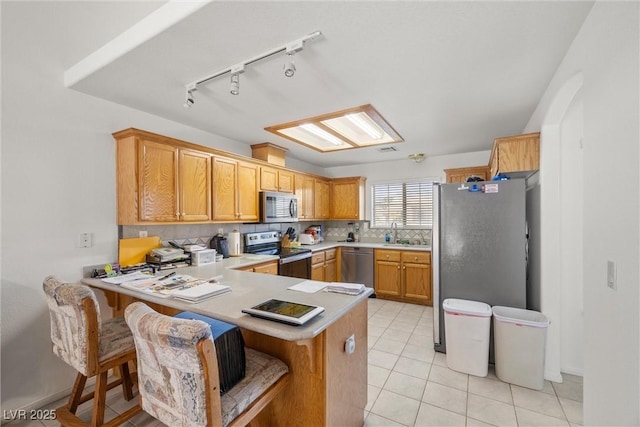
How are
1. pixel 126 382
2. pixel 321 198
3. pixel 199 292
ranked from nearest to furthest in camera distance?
pixel 199 292 < pixel 126 382 < pixel 321 198

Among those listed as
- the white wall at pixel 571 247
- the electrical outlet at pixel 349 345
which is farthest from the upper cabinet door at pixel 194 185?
the white wall at pixel 571 247

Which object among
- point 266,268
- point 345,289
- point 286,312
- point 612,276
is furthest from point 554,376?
point 266,268

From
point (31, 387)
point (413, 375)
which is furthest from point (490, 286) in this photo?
point (31, 387)

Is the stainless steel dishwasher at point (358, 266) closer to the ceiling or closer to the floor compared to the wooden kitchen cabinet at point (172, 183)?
closer to the floor

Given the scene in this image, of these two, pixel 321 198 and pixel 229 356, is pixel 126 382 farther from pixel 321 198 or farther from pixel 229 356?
pixel 321 198

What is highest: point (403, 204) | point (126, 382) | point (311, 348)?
point (403, 204)

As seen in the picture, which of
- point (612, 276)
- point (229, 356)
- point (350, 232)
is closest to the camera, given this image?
point (612, 276)

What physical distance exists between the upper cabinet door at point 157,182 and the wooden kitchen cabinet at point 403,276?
3.20 m

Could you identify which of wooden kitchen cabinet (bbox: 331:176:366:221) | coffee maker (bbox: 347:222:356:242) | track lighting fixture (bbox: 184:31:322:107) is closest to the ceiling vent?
wooden kitchen cabinet (bbox: 331:176:366:221)

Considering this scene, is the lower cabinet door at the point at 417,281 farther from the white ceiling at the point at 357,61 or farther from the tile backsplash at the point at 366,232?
the white ceiling at the point at 357,61

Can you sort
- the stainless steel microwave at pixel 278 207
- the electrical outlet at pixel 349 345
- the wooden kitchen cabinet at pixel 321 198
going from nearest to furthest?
the electrical outlet at pixel 349 345 < the stainless steel microwave at pixel 278 207 < the wooden kitchen cabinet at pixel 321 198

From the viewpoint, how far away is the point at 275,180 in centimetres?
395

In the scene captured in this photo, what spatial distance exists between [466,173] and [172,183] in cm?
418

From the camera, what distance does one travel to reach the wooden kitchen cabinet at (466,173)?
13.9 feet
